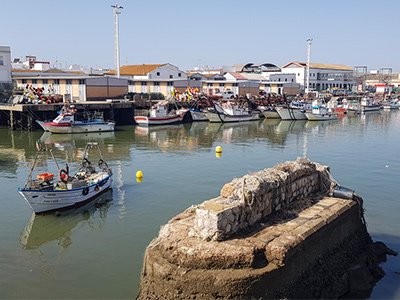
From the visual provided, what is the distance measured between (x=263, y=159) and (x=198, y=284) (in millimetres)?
21417

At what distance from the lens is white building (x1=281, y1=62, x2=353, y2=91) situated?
338 ft

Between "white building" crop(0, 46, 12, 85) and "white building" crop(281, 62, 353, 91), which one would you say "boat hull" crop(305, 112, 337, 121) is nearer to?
"white building" crop(281, 62, 353, 91)

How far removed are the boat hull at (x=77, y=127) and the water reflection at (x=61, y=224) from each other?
80.3 feet

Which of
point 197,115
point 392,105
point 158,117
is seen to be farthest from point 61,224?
point 392,105

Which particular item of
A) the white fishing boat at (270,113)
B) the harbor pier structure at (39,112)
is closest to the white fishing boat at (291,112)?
the white fishing boat at (270,113)

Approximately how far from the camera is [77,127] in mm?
40906

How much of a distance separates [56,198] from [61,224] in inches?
46.3

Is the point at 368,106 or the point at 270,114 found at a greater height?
the point at 368,106

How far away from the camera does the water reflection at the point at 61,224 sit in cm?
1398

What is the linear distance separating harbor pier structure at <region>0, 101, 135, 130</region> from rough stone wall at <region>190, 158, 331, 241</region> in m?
37.0

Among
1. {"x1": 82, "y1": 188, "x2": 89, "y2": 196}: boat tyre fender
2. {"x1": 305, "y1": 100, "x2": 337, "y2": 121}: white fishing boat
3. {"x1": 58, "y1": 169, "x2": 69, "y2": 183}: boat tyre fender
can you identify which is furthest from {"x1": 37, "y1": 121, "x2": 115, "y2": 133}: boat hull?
{"x1": 305, "y1": 100, "x2": 337, "y2": 121}: white fishing boat

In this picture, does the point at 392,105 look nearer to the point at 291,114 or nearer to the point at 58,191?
the point at 291,114

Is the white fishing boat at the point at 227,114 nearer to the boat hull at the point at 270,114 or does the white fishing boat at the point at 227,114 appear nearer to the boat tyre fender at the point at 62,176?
the boat hull at the point at 270,114

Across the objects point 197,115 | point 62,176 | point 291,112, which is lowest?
point 62,176
